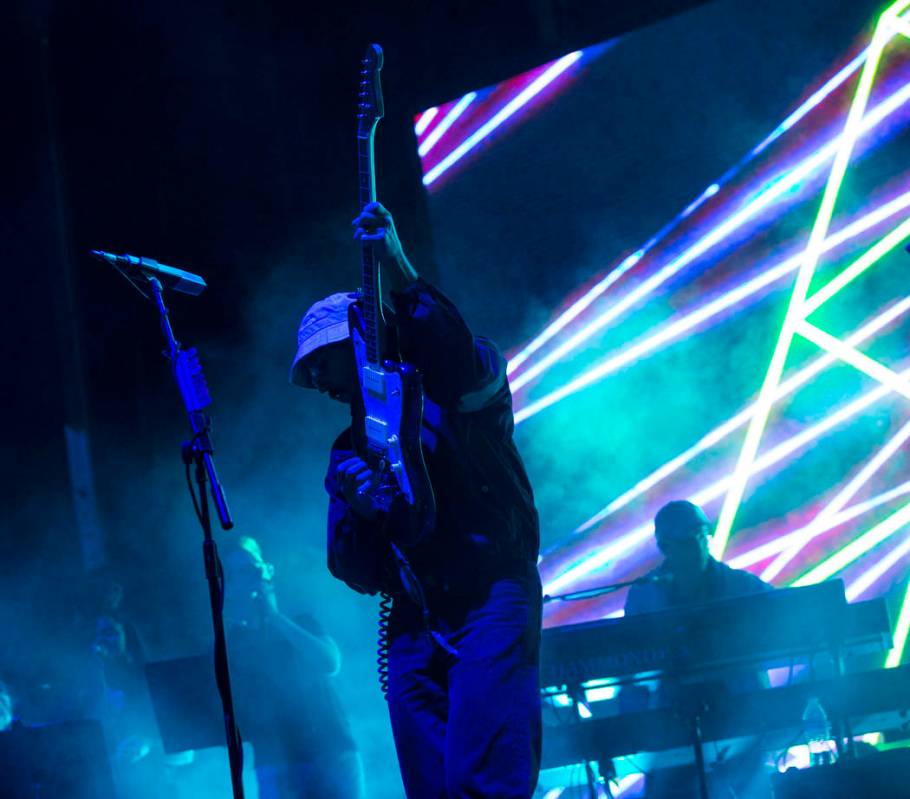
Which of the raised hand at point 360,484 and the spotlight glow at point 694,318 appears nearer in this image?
the raised hand at point 360,484

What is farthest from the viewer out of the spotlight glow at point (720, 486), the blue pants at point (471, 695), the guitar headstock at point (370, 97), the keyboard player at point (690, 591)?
the spotlight glow at point (720, 486)

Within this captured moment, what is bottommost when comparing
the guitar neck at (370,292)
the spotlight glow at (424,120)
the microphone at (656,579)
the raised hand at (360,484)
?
the raised hand at (360,484)

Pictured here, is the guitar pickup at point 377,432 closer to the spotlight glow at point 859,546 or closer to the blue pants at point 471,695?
the blue pants at point 471,695

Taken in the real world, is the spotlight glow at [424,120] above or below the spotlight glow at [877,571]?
above

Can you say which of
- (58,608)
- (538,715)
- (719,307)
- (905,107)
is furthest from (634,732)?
(58,608)

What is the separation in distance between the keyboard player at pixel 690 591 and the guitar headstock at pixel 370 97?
2269mm

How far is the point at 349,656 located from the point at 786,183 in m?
3.33

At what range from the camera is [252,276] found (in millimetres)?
6348

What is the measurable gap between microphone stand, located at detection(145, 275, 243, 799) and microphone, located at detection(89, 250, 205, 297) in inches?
1.0

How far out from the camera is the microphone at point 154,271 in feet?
9.91

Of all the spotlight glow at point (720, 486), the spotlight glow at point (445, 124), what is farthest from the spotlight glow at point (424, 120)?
the spotlight glow at point (720, 486)

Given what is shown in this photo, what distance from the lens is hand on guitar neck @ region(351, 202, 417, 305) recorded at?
2.48 m

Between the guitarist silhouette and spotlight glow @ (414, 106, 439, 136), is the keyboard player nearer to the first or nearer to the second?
the guitarist silhouette

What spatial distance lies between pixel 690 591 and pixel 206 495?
2.55 m
